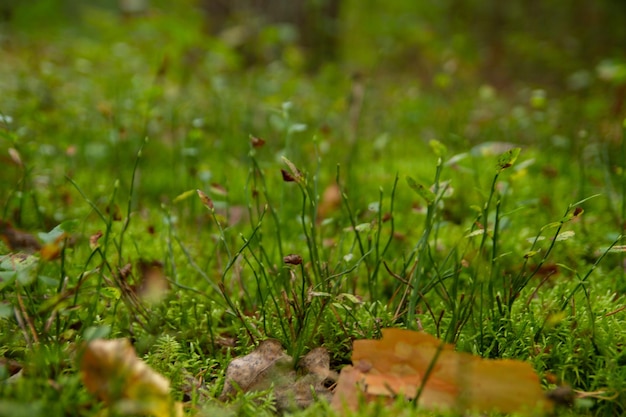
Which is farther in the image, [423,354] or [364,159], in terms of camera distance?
[364,159]

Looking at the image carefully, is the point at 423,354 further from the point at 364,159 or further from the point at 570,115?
the point at 570,115

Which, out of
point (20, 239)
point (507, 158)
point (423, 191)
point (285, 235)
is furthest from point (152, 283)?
point (507, 158)

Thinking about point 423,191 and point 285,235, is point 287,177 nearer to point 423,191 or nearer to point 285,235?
point 423,191

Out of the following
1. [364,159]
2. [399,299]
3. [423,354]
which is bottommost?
[364,159]

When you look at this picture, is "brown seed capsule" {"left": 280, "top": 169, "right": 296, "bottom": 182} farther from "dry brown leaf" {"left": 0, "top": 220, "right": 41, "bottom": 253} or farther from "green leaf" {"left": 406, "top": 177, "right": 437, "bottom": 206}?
"dry brown leaf" {"left": 0, "top": 220, "right": 41, "bottom": 253}

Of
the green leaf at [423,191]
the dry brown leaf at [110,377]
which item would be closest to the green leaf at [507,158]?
the green leaf at [423,191]

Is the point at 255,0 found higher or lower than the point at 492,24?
higher

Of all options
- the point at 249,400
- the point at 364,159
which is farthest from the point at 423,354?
the point at 364,159

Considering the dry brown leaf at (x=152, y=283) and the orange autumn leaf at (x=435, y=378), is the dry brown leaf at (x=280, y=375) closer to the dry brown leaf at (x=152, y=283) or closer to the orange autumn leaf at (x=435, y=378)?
the orange autumn leaf at (x=435, y=378)
